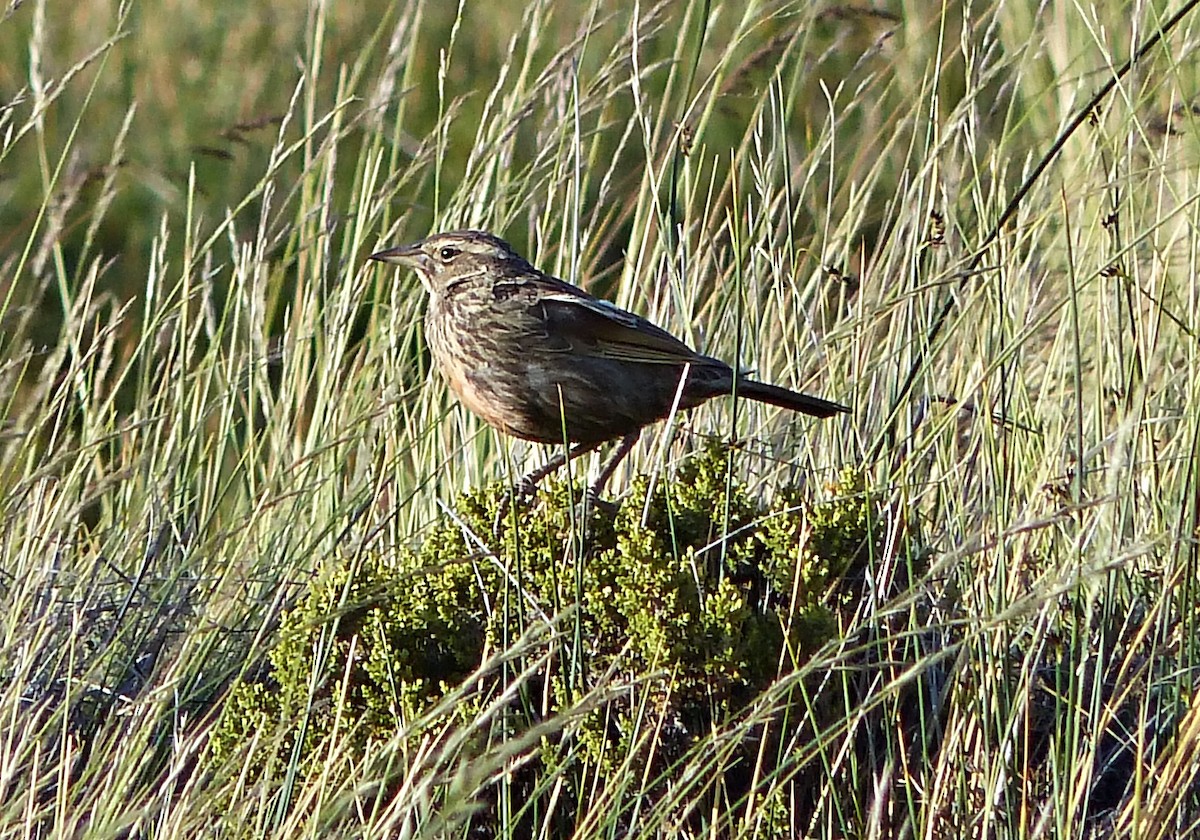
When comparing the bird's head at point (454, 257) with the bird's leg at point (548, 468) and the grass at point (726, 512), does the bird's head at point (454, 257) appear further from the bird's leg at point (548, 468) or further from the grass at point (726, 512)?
the bird's leg at point (548, 468)

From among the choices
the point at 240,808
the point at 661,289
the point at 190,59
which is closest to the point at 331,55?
the point at 190,59

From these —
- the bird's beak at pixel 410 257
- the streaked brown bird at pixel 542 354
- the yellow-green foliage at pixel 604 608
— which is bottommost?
the yellow-green foliage at pixel 604 608

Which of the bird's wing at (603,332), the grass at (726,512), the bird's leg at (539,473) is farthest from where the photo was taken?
the bird's wing at (603,332)

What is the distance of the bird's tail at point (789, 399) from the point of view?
4066mm

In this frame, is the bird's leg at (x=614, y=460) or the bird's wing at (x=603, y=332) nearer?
the bird's leg at (x=614, y=460)

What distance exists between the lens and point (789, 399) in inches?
162

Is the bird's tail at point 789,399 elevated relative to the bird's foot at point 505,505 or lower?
elevated

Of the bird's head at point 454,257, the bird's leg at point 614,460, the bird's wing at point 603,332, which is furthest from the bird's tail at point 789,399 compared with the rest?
the bird's head at point 454,257

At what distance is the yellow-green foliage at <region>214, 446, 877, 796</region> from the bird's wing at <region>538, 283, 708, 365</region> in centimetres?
62

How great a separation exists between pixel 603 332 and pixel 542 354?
0.17m

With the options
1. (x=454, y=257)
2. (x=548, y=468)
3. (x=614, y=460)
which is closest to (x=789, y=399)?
(x=614, y=460)

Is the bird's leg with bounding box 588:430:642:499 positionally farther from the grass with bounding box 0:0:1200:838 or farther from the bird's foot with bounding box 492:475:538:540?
the bird's foot with bounding box 492:475:538:540

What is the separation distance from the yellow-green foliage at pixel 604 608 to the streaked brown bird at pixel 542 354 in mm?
495

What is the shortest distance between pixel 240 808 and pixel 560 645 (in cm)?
60
